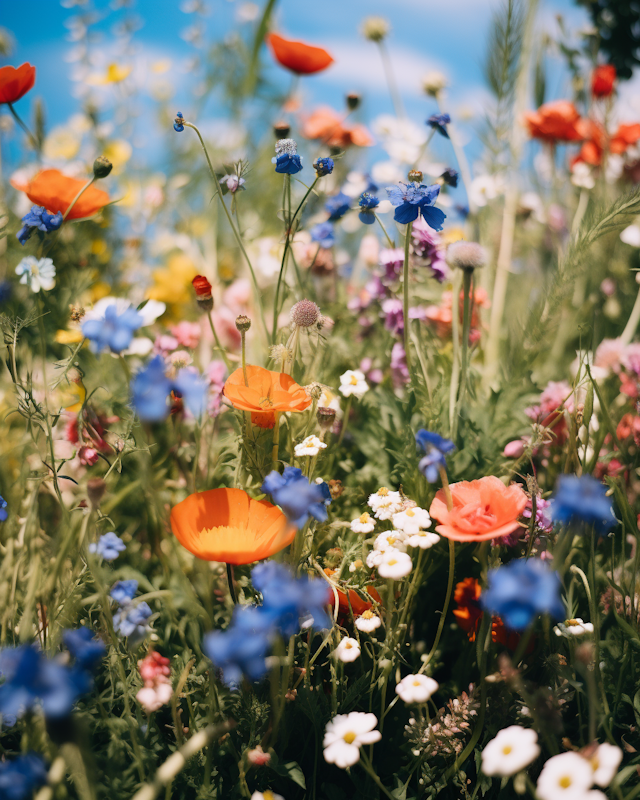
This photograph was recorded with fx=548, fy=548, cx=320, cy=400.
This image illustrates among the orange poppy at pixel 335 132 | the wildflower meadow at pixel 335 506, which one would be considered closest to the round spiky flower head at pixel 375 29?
the wildflower meadow at pixel 335 506

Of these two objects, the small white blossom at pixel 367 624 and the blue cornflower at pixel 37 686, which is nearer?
the blue cornflower at pixel 37 686

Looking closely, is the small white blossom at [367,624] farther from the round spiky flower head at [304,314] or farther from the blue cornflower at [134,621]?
the round spiky flower head at [304,314]

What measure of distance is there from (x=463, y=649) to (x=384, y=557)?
0.25 meters

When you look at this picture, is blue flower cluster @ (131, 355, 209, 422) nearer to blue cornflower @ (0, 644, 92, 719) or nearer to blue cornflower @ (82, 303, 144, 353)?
blue cornflower @ (82, 303, 144, 353)

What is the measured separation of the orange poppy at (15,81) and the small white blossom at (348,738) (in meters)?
0.89

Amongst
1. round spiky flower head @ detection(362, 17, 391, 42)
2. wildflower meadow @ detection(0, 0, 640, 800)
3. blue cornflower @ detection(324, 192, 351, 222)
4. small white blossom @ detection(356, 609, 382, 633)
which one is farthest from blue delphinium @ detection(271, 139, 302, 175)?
round spiky flower head @ detection(362, 17, 391, 42)

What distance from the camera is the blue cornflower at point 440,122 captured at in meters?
0.95

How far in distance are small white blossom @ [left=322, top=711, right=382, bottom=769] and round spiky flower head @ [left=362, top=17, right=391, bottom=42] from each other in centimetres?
147

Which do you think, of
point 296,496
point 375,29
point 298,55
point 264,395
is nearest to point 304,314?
point 264,395

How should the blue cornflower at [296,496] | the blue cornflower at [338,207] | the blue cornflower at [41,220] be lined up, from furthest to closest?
the blue cornflower at [338,207] → the blue cornflower at [41,220] → the blue cornflower at [296,496]

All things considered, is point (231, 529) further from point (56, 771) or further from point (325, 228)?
point (325, 228)

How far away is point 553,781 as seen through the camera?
381 mm

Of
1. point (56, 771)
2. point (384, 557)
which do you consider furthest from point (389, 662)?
point (56, 771)

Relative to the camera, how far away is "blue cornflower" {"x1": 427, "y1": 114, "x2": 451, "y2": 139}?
95cm
